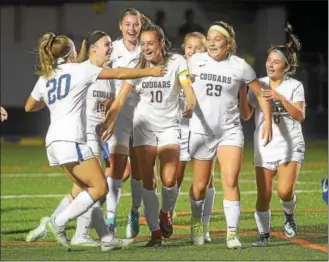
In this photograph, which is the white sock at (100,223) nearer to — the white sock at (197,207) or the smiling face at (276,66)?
the white sock at (197,207)

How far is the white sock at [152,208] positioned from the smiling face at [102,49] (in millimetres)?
1152

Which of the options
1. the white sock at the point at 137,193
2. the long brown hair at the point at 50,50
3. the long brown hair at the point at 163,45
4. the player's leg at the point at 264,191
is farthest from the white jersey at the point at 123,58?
the player's leg at the point at 264,191

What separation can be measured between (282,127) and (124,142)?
57.7 inches

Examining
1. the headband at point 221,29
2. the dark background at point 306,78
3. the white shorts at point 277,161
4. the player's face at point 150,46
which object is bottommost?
the dark background at point 306,78

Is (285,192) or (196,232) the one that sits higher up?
(285,192)

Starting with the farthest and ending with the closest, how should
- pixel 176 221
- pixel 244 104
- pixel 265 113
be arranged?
pixel 176 221, pixel 244 104, pixel 265 113

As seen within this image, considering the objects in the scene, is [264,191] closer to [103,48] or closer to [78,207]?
[78,207]

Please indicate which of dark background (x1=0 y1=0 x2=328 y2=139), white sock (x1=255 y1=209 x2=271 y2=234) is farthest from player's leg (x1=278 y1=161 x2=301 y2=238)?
dark background (x1=0 y1=0 x2=328 y2=139)

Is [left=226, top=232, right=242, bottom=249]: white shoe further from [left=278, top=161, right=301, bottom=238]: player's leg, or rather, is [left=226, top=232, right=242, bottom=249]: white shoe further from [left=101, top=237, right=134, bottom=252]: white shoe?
[left=101, top=237, right=134, bottom=252]: white shoe

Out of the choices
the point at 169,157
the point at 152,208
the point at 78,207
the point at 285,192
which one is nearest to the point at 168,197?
the point at 152,208

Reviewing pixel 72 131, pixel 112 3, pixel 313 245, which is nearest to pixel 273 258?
pixel 313 245

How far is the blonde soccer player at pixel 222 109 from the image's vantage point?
10633 millimetres

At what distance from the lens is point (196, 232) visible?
11211mm

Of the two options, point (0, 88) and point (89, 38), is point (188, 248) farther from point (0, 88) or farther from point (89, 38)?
point (0, 88)
